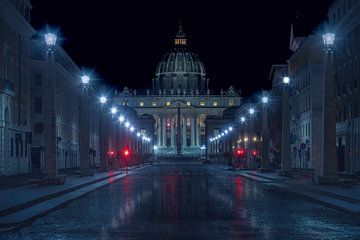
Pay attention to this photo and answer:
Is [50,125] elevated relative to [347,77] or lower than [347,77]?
lower

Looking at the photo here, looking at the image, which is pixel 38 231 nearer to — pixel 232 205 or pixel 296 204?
pixel 232 205

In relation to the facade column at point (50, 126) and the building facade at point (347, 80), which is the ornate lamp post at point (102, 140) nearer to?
the building facade at point (347, 80)

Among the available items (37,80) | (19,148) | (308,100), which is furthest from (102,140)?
(308,100)

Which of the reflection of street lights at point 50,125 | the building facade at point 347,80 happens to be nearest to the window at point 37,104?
the building facade at point 347,80

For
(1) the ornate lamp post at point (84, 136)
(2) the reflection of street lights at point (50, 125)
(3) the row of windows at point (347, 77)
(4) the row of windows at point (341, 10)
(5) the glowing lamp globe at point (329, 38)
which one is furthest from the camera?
(4) the row of windows at point (341, 10)

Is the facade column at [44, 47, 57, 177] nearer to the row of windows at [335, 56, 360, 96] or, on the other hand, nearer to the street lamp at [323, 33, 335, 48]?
→ the street lamp at [323, 33, 335, 48]

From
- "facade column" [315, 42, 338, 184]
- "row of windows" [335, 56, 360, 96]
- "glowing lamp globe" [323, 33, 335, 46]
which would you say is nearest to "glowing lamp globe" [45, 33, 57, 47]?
"glowing lamp globe" [323, 33, 335, 46]

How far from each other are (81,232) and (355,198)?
14.4 meters

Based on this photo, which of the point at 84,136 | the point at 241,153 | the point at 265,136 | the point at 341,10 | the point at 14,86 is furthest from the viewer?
the point at 241,153

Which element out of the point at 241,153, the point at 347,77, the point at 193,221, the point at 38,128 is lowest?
the point at 193,221

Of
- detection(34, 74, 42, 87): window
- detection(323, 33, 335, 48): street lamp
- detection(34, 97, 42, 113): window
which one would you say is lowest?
detection(34, 97, 42, 113): window

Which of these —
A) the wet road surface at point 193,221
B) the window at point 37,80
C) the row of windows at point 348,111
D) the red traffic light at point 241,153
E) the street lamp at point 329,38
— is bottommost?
the wet road surface at point 193,221

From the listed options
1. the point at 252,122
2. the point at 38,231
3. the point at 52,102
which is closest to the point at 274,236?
the point at 38,231

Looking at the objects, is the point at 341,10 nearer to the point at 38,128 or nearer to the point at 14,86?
the point at 14,86
